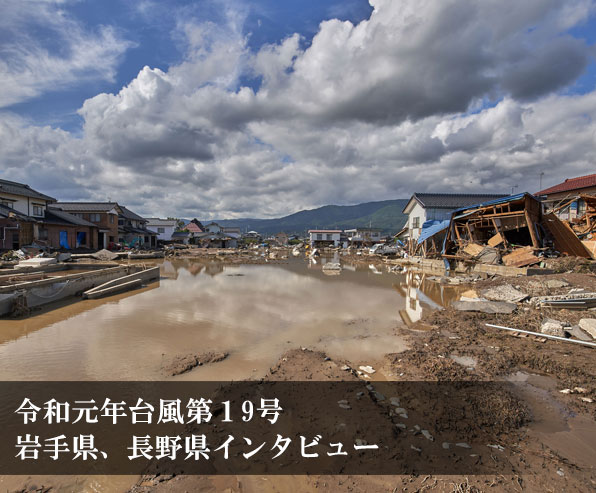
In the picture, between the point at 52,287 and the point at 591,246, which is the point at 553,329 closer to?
the point at 591,246

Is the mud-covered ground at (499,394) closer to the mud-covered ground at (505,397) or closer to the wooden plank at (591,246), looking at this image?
the mud-covered ground at (505,397)

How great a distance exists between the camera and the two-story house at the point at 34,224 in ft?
84.2

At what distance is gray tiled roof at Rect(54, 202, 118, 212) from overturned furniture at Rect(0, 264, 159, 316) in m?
27.1

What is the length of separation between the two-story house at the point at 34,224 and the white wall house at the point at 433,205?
133 feet

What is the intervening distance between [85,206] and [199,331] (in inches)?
1682

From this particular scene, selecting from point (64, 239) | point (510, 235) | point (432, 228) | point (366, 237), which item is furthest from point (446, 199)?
point (64, 239)

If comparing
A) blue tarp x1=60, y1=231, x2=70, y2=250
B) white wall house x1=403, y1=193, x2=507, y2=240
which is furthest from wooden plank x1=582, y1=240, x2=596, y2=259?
blue tarp x1=60, y1=231, x2=70, y2=250

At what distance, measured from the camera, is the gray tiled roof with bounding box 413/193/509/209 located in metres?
36.4

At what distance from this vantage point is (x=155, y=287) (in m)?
16.8

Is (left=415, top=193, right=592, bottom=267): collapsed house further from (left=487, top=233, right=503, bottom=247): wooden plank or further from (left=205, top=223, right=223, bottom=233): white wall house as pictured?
(left=205, top=223, right=223, bottom=233): white wall house

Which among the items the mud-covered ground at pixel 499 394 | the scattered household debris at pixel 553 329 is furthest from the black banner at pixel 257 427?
the scattered household debris at pixel 553 329

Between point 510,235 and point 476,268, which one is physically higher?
point 510,235

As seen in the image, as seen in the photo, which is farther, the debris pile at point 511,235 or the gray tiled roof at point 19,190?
the gray tiled roof at point 19,190

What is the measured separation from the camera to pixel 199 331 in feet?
28.7
